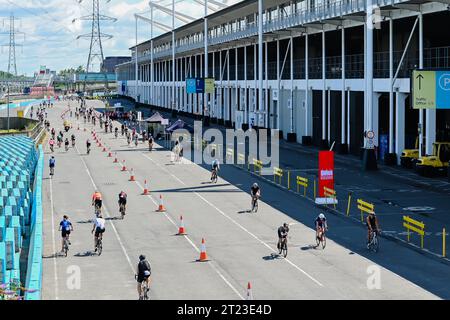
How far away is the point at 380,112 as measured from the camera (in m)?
62.6

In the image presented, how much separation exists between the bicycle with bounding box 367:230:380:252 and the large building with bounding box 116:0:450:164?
19.9m

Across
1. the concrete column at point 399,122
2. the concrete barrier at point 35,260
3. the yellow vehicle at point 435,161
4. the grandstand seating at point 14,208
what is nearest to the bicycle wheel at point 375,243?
the concrete barrier at point 35,260

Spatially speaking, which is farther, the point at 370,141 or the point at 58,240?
the point at 370,141

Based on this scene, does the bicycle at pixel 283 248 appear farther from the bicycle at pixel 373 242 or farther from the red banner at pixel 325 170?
the red banner at pixel 325 170

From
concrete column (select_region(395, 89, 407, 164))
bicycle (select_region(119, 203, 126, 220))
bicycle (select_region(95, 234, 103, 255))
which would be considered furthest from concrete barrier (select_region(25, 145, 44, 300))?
concrete column (select_region(395, 89, 407, 164))

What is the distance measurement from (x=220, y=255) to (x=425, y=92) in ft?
71.1

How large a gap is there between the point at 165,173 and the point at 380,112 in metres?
18.9

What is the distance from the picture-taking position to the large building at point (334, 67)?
2028 inches

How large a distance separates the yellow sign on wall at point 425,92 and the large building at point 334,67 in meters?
0.84

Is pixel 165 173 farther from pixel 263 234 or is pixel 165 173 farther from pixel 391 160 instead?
pixel 263 234

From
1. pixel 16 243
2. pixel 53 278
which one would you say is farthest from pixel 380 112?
→ pixel 53 278

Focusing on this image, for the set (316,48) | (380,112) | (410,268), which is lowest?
(410,268)

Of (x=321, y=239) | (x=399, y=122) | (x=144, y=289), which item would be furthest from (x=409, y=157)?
(x=144, y=289)

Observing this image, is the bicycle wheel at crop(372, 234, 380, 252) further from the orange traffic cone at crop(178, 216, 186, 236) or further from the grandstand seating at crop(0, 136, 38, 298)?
the grandstand seating at crop(0, 136, 38, 298)
